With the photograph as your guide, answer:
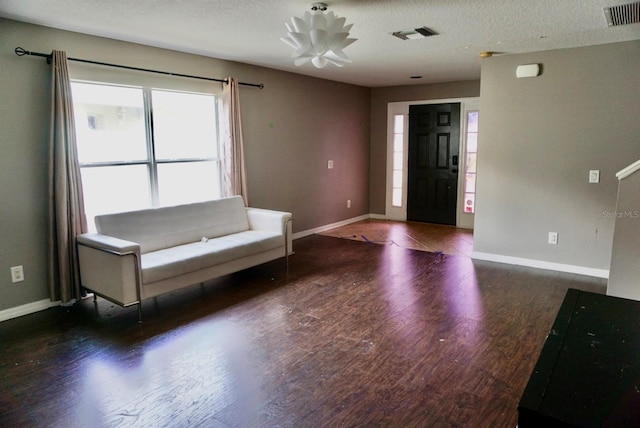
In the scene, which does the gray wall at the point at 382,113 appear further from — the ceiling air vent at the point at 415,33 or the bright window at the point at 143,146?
the bright window at the point at 143,146

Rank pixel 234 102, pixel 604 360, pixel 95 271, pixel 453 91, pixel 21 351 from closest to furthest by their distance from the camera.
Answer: pixel 604 360, pixel 21 351, pixel 95 271, pixel 234 102, pixel 453 91

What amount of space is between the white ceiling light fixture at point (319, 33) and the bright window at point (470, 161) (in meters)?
4.18

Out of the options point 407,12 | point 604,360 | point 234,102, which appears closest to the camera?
point 604,360

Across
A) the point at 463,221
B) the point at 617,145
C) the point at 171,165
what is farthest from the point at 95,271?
the point at 463,221

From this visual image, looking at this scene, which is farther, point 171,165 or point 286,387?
point 171,165

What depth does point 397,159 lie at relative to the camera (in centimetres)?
770

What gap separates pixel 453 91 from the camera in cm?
692

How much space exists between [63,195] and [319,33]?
100 inches

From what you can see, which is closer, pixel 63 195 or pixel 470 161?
pixel 63 195

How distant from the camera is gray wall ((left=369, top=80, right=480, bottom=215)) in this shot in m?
7.03

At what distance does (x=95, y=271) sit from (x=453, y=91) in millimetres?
5820

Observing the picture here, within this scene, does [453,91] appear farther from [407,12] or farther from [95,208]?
[95,208]

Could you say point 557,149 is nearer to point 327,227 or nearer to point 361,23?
point 361,23

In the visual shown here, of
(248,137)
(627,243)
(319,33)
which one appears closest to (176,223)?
(248,137)
